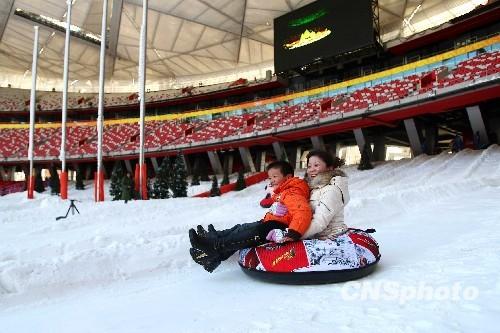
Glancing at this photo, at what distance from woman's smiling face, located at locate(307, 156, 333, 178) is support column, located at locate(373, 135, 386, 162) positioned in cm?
2208

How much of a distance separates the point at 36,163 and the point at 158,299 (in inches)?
1483

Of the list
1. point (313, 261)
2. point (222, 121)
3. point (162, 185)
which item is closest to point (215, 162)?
point (222, 121)

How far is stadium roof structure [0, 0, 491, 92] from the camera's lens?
3091 cm

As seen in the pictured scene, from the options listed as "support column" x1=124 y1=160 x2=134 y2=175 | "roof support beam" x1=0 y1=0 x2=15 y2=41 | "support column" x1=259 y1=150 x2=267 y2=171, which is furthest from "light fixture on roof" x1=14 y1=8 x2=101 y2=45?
"support column" x1=259 y1=150 x2=267 y2=171

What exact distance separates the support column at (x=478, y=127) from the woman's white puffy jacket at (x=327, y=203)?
18.1 metres

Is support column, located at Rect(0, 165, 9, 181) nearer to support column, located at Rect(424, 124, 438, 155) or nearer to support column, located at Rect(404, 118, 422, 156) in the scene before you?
support column, located at Rect(404, 118, 422, 156)

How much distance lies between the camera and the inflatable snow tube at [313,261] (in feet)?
11.8

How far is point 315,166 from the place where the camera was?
397 centimetres

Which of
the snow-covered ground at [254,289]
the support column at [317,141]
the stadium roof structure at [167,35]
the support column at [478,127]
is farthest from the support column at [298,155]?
the snow-covered ground at [254,289]

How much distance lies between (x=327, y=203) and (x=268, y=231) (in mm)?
640

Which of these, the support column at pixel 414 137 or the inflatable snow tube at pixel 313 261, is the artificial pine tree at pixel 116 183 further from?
the inflatable snow tube at pixel 313 261

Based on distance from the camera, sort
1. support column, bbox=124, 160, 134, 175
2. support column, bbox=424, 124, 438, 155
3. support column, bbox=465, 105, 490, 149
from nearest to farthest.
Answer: support column, bbox=465, 105, 490, 149 < support column, bbox=424, 124, 438, 155 < support column, bbox=124, 160, 134, 175

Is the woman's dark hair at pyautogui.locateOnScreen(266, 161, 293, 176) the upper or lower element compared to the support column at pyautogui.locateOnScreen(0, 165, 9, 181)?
lower

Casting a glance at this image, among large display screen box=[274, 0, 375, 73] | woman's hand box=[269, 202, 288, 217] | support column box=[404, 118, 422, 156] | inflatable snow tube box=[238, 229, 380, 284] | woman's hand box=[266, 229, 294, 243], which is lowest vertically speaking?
inflatable snow tube box=[238, 229, 380, 284]
